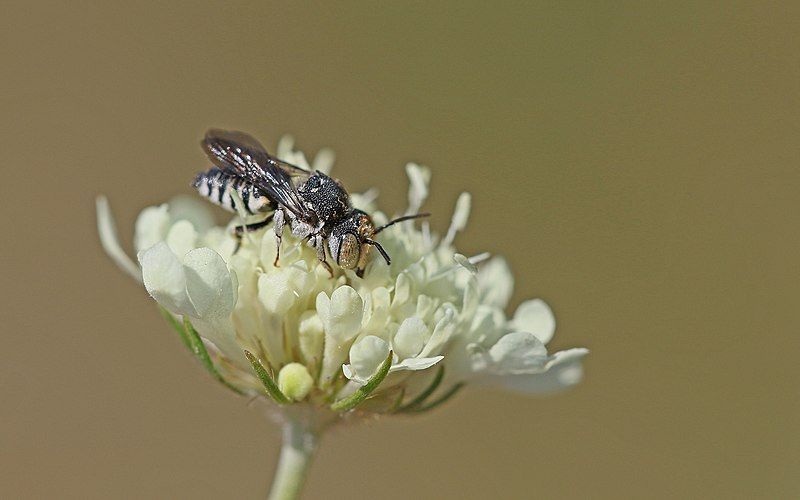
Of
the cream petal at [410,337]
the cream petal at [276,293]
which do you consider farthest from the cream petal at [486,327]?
the cream petal at [276,293]

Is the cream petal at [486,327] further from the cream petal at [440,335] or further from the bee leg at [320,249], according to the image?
the bee leg at [320,249]

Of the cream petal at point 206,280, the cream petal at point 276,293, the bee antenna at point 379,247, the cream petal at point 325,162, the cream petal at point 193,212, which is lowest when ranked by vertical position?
the cream petal at point 206,280

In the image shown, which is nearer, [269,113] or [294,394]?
[294,394]

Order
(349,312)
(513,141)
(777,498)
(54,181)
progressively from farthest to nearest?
1. (513,141)
2. (54,181)
3. (777,498)
4. (349,312)

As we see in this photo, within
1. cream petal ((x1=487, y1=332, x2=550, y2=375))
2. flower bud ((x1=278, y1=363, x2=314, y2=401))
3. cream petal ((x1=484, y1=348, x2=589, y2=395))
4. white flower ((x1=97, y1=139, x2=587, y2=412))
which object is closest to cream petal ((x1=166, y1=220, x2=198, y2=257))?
white flower ((x1=97, y1=139, x2=587, y2=412))

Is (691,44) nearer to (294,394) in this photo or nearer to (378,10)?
(378,10)

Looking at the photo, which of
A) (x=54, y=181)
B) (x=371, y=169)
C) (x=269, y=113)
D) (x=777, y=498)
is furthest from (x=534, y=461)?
(x=54, y=181)

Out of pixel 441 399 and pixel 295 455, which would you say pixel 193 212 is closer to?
pixel 295 455

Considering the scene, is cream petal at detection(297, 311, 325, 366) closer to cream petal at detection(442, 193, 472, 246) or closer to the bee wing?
the bee wing
